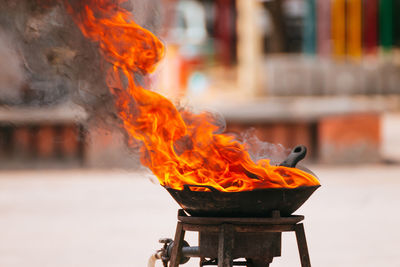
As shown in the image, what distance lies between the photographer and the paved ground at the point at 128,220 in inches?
199

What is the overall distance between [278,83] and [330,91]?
52.7 inches

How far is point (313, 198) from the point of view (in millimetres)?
7895

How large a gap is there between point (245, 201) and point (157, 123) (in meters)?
0.65

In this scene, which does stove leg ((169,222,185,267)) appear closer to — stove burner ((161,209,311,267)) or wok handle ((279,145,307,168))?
stove burner ((161,209,311,267))

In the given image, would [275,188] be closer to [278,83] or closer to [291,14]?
[278,83]

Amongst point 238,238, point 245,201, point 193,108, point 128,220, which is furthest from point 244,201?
point 128,220

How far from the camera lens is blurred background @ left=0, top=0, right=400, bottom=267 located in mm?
3988

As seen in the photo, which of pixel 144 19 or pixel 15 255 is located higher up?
pixel 144 19

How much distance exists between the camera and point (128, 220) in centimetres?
656

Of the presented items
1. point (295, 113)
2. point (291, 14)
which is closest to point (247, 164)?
point (295, 113)

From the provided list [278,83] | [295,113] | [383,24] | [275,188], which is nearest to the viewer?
[275,188]

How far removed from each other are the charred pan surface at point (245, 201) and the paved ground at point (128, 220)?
5.37ft

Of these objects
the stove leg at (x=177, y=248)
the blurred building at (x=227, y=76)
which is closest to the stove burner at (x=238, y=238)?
the stove leg at (x=177, y=248)

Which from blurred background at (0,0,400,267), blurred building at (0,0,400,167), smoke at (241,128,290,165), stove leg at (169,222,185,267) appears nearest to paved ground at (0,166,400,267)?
blurred background at (0,0,400,267)
